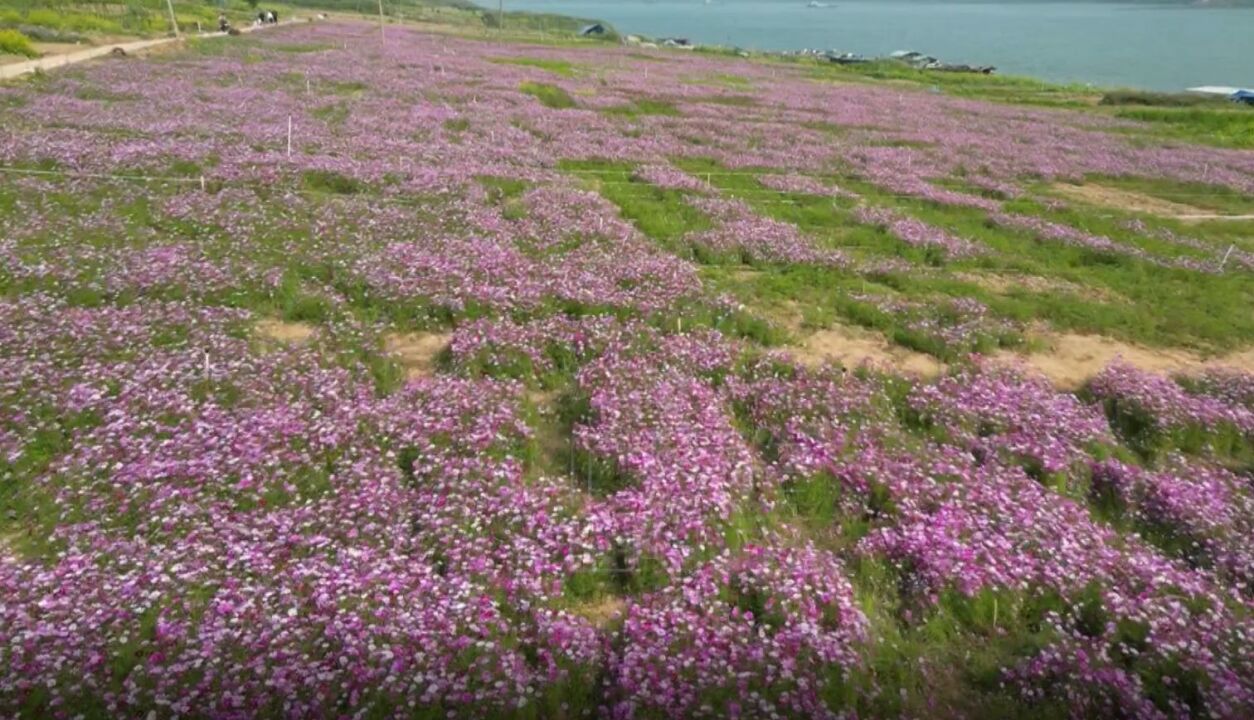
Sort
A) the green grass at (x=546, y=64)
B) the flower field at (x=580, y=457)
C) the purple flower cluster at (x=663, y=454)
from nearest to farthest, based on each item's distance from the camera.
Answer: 1. the flower field at (x=580, y=457)
2. the purple flower cluster at (x=663, y=454)
3. the green grass at (x=546, y=64)

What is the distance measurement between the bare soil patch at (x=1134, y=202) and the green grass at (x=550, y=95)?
2358cm

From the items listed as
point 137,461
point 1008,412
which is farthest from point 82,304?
point 1008,412

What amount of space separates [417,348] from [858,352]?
25.4 feet

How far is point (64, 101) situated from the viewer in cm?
2611

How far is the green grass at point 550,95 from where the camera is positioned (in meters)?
37.4

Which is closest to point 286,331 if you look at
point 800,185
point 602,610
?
point 602,610

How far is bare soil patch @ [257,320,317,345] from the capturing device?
441 inches

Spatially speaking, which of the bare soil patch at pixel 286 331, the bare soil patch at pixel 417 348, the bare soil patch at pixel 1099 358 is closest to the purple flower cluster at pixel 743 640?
the bare soil patch at pixel 417 348

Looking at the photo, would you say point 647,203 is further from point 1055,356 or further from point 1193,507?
point 1193,507

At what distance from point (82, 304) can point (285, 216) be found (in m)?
5.53

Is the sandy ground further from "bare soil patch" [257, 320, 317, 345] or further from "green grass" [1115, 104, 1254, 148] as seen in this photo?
"green grass" [1115, 104, 1254, 148]

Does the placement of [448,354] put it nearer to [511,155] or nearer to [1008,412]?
[1008,412]

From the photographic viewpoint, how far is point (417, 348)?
11.5 meters

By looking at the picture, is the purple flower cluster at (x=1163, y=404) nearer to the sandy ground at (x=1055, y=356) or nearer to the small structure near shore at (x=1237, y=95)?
the sandy ground at (x=1055, y=356)
